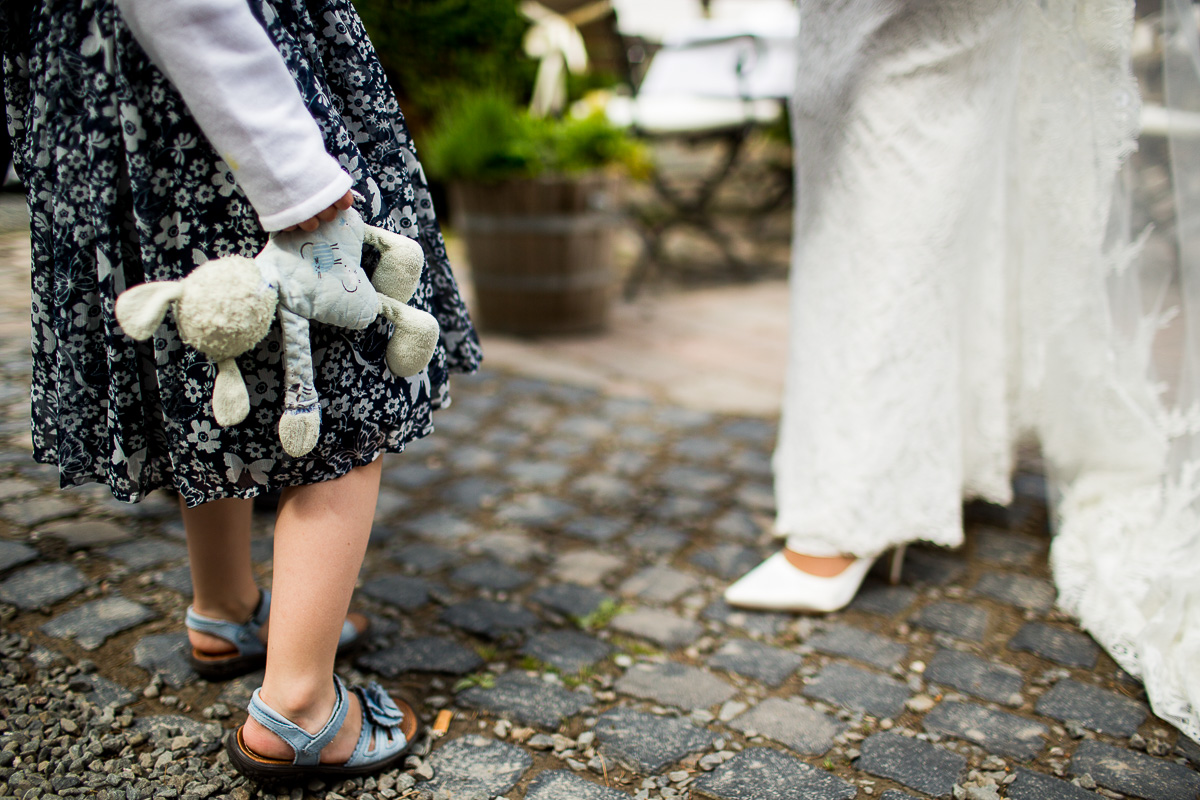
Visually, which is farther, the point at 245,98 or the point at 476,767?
the point at 476,767

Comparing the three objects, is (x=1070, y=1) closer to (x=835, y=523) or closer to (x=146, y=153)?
(x=835, y=523)

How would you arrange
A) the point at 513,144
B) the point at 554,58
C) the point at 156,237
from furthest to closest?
1. the point at 554,58
2. the point at 513,144
3. the point at 156,237

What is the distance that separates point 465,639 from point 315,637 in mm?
537

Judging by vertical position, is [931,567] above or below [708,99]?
below

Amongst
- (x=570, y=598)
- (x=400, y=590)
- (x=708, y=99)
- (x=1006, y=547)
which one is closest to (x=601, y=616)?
(x=570, y=598)

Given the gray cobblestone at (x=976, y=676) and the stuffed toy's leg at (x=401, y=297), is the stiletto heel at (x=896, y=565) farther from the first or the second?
the stuffed toy's leg at (x=401, y=297)

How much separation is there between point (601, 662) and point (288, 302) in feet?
3.04

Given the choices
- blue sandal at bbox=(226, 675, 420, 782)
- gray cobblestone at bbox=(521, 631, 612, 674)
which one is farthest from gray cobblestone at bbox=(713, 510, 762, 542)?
blue sandal at bbox=(226, 675, 420, 782)

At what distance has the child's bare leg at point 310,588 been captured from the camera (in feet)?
3.60

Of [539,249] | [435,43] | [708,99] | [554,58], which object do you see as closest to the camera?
[539,249]

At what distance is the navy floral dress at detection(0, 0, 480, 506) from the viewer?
0.95 m

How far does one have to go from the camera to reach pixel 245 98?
88 cm

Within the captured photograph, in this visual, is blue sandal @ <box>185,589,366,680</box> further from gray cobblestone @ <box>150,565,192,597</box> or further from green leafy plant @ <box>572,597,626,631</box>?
green leafy plant @ <box>572,597,626,631</box>

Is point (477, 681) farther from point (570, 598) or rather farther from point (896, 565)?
point (896, 565)
